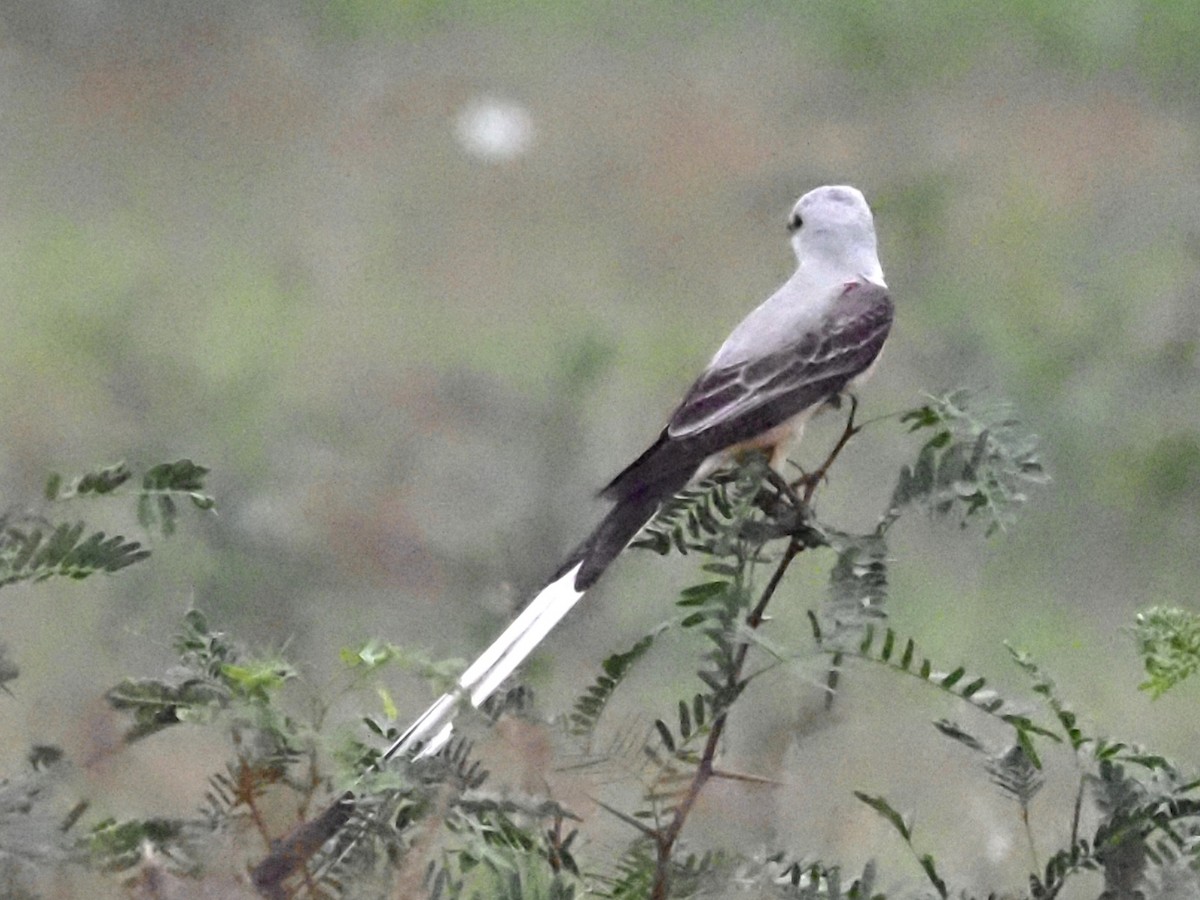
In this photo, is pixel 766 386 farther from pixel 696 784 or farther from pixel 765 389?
pixel 696 784

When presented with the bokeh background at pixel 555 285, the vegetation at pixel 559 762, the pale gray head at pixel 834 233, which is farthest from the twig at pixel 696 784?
the bokeh background at pixel 555 285

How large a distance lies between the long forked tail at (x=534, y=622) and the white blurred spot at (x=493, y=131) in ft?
1.82

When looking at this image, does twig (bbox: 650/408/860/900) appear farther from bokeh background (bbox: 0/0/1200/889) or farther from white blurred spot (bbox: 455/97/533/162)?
white blurred spot (bbox: 455/97/533/162)

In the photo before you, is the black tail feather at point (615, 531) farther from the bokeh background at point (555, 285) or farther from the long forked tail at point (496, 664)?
the bokeh background at point (555, 285)

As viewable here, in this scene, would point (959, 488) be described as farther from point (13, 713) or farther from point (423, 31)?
point (423, 31)

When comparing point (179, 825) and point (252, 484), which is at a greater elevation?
point (252, 484)

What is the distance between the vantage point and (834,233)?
0.77 m

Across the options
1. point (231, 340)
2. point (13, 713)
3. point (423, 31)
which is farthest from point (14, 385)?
point (423, 31)

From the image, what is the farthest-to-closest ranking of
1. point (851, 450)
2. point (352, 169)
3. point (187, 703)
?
1. point (352, 169)
2. point (851, 450)
3. point (187, 703)

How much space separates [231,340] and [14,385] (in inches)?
5.8

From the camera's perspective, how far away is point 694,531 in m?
0.57

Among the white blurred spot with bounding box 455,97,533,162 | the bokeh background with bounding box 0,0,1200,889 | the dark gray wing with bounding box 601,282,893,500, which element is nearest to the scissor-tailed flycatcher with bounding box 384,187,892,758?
the dark gray wing with bounding box 601,282,893,500

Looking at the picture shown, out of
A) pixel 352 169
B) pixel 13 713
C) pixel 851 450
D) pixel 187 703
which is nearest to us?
pixel 187 703

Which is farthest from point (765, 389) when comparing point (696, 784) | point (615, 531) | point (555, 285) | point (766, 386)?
point (555, 285)
